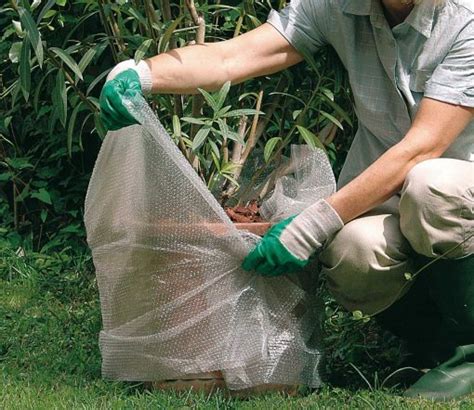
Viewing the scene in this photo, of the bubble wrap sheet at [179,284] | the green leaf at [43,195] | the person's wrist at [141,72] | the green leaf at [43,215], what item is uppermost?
the person's wrist at [141,72]

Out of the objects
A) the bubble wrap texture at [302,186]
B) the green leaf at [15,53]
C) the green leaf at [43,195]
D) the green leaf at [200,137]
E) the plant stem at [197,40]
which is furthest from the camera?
the green leaf at [43,195]

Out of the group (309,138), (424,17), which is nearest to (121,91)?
(309,138)

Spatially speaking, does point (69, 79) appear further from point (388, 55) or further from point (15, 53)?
point (388, 55)

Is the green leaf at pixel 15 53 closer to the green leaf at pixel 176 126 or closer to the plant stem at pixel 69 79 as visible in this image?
the plant stem at pixel 69 79

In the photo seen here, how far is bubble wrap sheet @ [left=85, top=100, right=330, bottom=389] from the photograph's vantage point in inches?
108

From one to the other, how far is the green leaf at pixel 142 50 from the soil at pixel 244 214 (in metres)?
0.47

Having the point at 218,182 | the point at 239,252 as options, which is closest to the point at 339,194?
the point at 239,252

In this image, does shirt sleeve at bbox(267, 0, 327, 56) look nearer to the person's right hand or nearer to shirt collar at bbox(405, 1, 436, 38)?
shirt collar at bbox(405, 1, 436, 38)

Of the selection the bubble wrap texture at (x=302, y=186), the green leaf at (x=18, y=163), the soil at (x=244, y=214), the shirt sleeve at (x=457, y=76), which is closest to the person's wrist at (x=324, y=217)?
the bubble wrap texture at (x=302, y=186)

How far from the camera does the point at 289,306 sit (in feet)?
9.39

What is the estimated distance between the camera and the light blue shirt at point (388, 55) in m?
2.84

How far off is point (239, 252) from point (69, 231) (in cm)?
177

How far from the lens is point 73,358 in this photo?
320cm

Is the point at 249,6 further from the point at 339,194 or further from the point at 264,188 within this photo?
the point at 339,194
